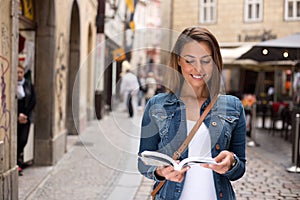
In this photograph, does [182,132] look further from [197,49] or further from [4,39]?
[4,39]

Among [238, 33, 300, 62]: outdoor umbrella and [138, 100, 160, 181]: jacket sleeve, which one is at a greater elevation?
[238, 33, 300, 62]: outdoor umbrella

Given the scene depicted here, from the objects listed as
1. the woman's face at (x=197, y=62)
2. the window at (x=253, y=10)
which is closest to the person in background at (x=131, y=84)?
the woman's face at (x=197, y=62)

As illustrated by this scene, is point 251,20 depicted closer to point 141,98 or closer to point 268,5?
point 268,5

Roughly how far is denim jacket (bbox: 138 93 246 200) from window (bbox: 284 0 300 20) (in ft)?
37.1

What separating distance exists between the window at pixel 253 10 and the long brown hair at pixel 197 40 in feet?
37.8

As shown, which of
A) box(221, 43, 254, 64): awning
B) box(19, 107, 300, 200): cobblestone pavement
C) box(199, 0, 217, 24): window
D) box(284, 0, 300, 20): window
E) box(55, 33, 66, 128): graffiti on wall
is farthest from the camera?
box(199, 0, 217, 24): window

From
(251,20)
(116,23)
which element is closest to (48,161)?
(251,20)

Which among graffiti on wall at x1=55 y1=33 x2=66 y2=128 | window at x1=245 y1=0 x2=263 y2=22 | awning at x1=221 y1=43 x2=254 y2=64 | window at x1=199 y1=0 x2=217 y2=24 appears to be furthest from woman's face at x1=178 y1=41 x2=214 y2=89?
window at x1=199 y1=0 x2=217 y2=24

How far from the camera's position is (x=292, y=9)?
44.5 ft

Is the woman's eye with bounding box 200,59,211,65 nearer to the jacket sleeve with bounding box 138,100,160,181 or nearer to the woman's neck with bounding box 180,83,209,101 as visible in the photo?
the woman's neck with bounding box 180,83,209,101

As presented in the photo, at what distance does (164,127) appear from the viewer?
7.07 feet

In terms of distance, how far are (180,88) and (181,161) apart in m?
0.38

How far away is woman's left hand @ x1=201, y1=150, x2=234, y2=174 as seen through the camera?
1.98 metres

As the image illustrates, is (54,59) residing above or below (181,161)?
above
